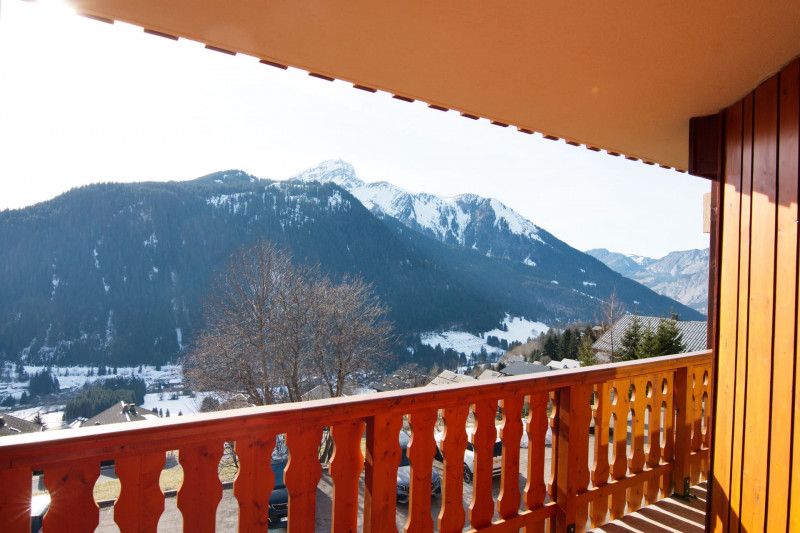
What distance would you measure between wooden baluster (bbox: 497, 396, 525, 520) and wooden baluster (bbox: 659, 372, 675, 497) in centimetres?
119

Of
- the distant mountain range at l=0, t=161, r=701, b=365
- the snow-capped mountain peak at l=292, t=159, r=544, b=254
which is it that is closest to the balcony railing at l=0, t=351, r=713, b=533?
the distant mountain range at l=0, t=161, r=701, b=365

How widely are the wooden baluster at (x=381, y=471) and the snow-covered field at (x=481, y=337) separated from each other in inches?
2551

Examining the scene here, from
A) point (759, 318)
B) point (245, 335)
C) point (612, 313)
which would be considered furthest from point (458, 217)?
point (759, 318)

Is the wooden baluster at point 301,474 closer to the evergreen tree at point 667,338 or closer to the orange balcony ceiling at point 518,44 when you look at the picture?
the orange balcony ceiling at point 518,44

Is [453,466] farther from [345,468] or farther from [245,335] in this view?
[245,335]

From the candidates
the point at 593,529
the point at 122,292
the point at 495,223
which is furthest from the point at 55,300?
the point at 495,223

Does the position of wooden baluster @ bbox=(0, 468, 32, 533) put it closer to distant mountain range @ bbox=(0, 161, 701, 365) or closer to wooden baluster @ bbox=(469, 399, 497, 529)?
wooden baluster @ bbox=(469, 399, 497, 529)

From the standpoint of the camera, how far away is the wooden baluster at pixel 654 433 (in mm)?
2580

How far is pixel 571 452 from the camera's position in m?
2.12

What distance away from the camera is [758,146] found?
180cm

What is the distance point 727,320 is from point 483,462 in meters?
1.18

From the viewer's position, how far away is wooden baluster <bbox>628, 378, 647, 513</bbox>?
2471 mm

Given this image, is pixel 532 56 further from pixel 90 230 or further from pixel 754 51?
pixel 90 230

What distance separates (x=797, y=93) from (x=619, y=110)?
0.66 m
